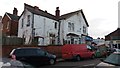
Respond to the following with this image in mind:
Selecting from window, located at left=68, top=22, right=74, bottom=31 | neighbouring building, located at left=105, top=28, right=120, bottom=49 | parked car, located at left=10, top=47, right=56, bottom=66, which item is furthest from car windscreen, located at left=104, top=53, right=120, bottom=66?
neighbouring building, located at left=105, top=28, right=120, bottom=49

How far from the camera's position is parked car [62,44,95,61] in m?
21.6

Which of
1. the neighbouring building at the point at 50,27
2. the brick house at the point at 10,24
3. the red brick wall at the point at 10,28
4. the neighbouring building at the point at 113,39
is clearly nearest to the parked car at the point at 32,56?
the neighbouring building at the point at 50,27

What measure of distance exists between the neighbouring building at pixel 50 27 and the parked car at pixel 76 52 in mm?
8747

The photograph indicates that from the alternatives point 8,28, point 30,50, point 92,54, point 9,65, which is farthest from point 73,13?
point 9,65

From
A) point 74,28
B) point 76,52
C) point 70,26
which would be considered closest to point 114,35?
point 74,28

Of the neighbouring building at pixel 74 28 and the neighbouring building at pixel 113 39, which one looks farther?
the neighbouring building at pixel 113 39

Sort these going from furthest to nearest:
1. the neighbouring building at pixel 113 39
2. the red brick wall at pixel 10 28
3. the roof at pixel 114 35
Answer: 1. the roof at pixel 114 35
2. the neighbouring building at pixel 113 39
3. the red brick wall at pixel 10 28

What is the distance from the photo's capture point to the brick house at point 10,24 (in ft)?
136

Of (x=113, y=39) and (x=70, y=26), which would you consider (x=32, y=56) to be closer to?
(x=70, y=26)

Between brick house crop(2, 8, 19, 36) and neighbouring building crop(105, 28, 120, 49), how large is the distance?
24.4 m

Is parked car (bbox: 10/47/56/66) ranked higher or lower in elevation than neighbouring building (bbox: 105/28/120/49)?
lower

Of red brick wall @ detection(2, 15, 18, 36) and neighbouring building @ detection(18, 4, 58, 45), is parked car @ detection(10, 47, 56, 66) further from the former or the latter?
red brick wall @ detection(2, 15, 18, 36)

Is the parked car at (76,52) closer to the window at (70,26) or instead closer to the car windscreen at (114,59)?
the car windscreen at (114,59)

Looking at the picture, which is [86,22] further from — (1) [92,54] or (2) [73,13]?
(1) [92,54]
